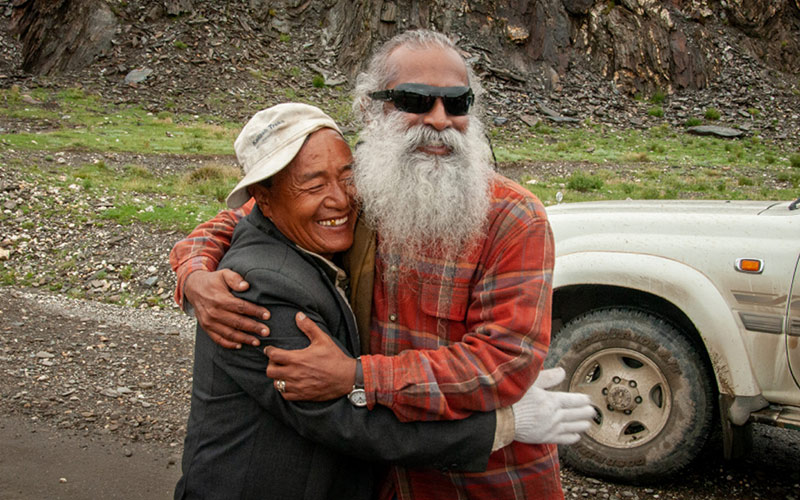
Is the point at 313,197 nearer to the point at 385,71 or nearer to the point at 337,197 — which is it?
the point at 337,197

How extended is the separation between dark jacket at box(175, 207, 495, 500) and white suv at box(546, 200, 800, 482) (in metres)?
2.15

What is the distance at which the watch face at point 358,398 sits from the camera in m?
1.90

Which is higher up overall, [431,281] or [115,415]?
[431,281]

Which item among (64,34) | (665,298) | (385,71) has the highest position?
(385,71)

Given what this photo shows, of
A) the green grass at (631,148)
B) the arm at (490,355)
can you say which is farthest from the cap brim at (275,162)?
the green grass at (631,148)

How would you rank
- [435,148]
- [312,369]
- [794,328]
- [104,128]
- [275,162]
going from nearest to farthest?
[312,369] → [275,162] → [435,148] → [794,328] → [104,128]

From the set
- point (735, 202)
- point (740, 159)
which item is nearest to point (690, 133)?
point (740, 159)

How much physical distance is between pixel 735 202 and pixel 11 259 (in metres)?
7.83

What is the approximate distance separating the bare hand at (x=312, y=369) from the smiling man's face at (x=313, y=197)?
0.38 m

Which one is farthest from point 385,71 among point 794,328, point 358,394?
point 794,328

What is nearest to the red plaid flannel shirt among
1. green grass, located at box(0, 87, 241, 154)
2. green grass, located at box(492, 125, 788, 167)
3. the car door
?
the car door

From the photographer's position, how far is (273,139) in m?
2.17

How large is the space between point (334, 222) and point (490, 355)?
27.3 inches

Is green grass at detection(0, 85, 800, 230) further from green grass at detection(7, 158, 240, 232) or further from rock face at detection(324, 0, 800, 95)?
rock face at detection(324, 0, 800, 95)
